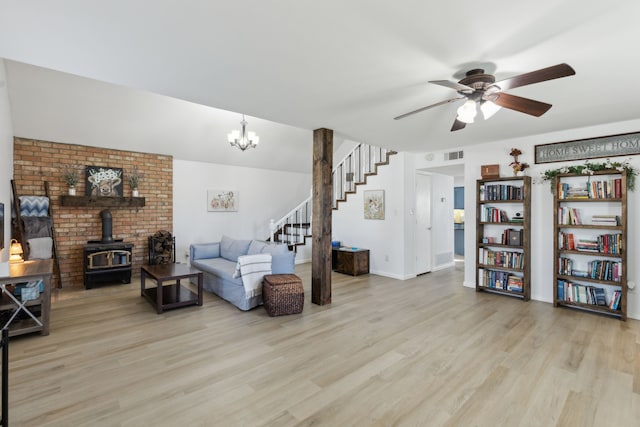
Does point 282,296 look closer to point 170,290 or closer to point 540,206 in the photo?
point 170,290

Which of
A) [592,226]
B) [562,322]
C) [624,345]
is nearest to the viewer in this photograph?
[624,345]

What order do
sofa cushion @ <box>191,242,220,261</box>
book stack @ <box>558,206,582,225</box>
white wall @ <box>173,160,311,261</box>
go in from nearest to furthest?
book stack @ <box>558,206,582,225</box> → sofa cushion @ <box>191,242,220,261</box> → white wall @ <box>173,160,311,261</box>

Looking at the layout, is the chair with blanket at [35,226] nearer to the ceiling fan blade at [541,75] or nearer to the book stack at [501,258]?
the ceiling fan blade at [541,75]

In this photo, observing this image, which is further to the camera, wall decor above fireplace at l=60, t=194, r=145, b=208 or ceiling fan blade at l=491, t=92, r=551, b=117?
wall decor above fireplace at l=60, t=194, r=145, b=208

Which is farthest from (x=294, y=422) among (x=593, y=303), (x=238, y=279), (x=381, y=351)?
(x=593, y=303)

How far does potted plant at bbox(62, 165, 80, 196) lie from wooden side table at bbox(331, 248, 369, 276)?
16.1 ft

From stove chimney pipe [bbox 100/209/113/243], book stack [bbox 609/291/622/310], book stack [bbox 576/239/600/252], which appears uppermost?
stove chimney pipe [bbox 100/209/113/243]

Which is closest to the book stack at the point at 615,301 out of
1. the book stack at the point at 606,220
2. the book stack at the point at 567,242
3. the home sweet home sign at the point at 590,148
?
the book stack at the point at 567,242

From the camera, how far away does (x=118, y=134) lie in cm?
567

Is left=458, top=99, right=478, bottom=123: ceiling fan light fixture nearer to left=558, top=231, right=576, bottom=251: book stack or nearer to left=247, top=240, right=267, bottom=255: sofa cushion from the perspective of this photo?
left=558, top=231, right=576, bottom=251: book stack

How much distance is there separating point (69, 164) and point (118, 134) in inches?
38.1

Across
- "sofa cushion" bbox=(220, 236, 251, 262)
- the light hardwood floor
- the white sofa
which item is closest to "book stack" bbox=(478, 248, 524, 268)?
the light hardwood floor

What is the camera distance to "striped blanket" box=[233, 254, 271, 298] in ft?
13.1

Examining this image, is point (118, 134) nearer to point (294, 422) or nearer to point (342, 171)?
point (342, 171)
